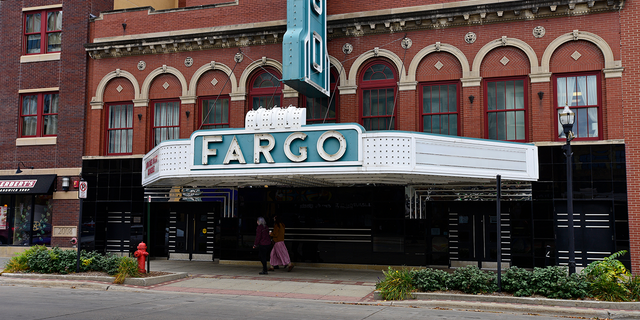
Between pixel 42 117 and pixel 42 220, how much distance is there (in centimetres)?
440

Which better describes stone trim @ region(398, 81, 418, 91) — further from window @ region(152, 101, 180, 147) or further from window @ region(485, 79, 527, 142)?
window @ region(152, 101, 180, 147)

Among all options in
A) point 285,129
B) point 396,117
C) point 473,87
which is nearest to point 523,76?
point 473,87

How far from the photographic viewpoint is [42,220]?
23.5 meters

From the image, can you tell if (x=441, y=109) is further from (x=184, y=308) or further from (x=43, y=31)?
(x=43, y=31)

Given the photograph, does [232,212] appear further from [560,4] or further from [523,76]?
[560,4]

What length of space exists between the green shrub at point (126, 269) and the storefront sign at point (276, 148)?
11.0ft

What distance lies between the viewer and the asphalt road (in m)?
11.2

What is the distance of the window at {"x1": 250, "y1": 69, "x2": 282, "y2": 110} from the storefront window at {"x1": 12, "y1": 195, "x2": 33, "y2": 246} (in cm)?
1103

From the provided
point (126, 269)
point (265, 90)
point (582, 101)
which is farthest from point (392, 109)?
point (126, 269)

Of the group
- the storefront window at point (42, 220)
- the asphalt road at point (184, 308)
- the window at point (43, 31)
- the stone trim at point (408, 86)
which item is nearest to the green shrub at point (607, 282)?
the asphalt road at point (184, 308)

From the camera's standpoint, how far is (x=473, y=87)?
18.5 metres

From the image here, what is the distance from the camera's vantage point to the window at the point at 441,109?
740 inches

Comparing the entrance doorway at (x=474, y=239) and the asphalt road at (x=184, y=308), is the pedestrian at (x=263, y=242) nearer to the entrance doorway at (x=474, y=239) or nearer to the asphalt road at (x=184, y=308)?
the asphalt road at (x=184, y=308)

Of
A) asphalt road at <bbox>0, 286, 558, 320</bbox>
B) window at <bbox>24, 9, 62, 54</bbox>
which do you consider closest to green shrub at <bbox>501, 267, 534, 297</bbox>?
asphalt road at <bbox>0, 286, 558, 320</bbox>
